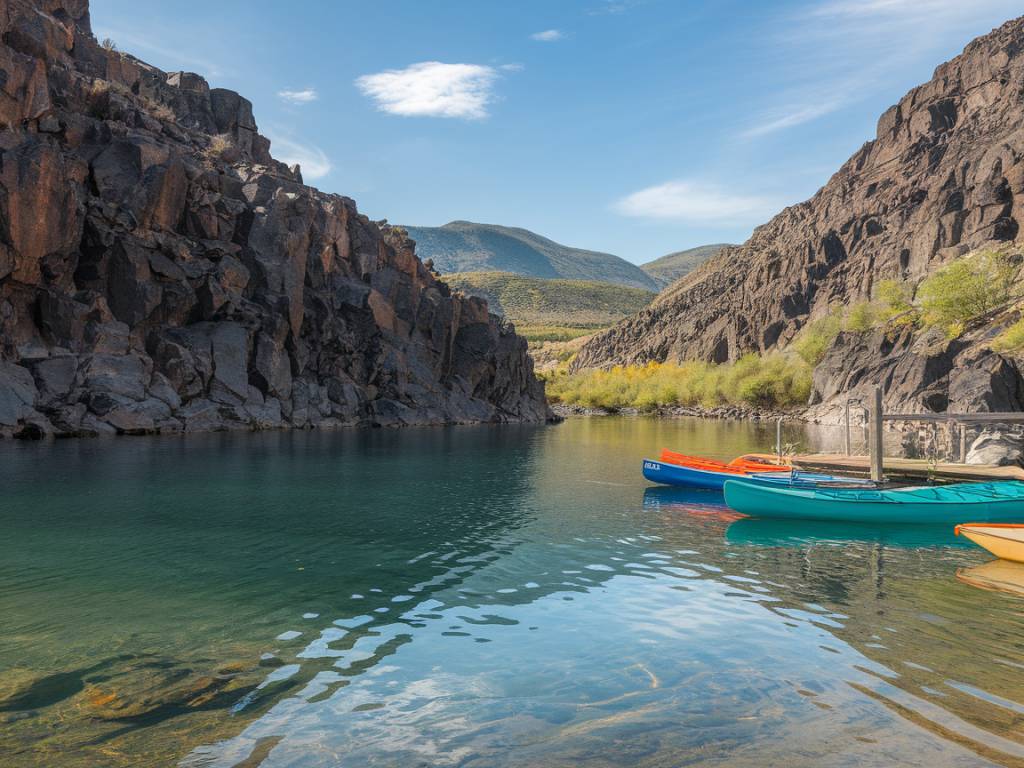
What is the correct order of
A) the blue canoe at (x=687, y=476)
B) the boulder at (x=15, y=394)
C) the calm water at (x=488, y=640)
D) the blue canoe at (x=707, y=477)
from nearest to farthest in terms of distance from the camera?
the calm water at (x=488, y=640) < the blue canoe at (x=707, y=477) < the blue canoe at (x=687, y=476) < the boulder at (x=15, y=394)

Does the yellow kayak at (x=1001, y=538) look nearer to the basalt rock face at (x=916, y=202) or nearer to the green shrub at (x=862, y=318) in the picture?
the green shrub at (x=862, y=318)

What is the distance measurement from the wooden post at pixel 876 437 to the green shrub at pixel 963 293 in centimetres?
7072

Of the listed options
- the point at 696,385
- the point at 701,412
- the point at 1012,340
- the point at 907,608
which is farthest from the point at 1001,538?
the point at 696,385

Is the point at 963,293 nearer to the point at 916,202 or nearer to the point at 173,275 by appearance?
the point at 916,202

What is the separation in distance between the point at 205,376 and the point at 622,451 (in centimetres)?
4360

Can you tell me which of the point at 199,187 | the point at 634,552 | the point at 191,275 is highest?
the point at 199,187

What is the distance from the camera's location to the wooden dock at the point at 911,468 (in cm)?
3601

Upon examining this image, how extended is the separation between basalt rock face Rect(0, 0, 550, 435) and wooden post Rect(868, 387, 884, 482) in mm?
58215

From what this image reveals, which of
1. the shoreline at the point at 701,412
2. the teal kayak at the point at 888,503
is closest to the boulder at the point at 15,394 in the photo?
the teal kayak at the point at 888,503

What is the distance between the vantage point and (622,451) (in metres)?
61.3

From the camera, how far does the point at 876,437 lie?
117 feet

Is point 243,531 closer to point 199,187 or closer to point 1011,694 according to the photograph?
point 1011,694

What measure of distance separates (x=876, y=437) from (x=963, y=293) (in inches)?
3139

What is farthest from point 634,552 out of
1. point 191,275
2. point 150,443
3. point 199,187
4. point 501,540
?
point 199,187
